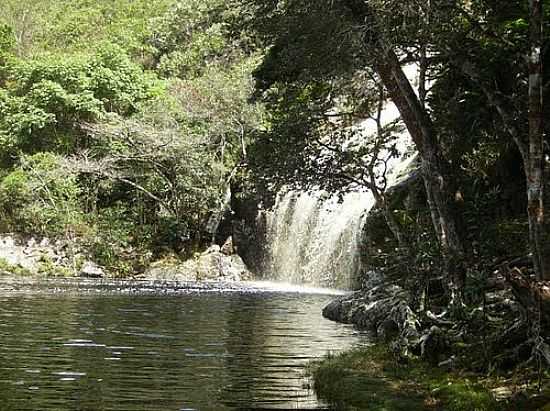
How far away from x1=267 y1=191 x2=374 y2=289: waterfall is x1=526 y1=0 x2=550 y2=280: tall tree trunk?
20103 mm

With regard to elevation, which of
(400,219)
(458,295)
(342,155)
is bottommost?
(458,295)

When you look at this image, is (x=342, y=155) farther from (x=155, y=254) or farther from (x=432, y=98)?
(x=155, y=254)

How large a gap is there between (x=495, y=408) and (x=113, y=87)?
44284 mm

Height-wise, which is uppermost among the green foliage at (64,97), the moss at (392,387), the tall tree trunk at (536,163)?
the green foliage at (64,97)

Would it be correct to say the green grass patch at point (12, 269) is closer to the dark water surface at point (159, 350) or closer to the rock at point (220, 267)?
the rock at point (220, 267)

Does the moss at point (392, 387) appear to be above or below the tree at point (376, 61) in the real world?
below

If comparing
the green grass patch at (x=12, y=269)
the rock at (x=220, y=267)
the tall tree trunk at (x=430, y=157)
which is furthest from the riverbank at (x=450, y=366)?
the green grass patch at (x=12, y=269)

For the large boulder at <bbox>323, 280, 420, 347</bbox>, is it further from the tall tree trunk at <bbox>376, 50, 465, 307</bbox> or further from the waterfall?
the waterfall

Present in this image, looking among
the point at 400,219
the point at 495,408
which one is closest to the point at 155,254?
the point at 400,219

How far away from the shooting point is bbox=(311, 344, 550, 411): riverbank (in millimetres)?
9836

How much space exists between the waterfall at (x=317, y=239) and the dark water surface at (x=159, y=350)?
5608 mm

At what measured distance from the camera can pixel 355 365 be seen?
43.0ft

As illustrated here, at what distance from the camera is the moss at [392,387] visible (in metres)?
10.2

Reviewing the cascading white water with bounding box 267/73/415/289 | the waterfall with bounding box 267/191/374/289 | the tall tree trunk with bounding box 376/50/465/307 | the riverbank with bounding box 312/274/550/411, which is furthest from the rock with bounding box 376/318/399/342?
the waterfall with bounding box 267/191/374/289
